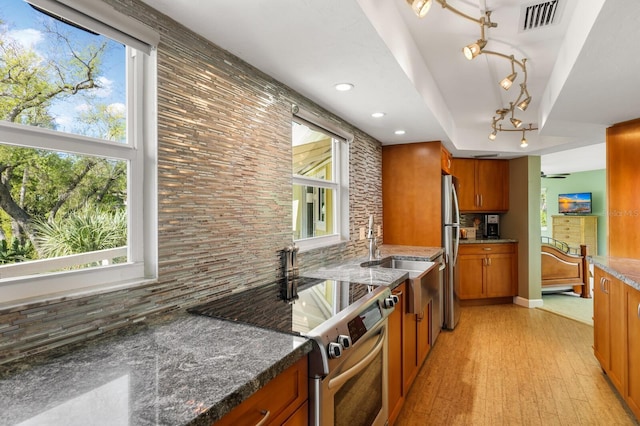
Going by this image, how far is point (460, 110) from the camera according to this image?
3.68 m

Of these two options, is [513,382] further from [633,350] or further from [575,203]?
[575,203]

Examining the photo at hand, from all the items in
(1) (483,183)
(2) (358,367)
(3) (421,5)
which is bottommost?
(2) (358,367)

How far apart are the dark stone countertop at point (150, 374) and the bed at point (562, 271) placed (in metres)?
5.35

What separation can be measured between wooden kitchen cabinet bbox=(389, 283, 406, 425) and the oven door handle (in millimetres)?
297

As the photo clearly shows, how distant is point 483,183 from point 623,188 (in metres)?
2.11

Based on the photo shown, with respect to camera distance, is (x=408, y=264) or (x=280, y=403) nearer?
(x=280, y=403)

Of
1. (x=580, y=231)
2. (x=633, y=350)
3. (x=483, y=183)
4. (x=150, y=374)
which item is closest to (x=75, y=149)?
(x=150, y=374)

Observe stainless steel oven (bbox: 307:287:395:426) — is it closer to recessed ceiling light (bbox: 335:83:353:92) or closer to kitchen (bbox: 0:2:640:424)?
kitchen (bbox: 0:2:640:424)

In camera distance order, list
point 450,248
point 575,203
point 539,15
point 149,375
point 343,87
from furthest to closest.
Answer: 1. point 575,203
2. point 450,248
3. point 343,87
4. point 539,15
5. point 149,375

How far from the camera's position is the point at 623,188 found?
118 inches

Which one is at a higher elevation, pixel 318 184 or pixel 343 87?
pixel 343 87

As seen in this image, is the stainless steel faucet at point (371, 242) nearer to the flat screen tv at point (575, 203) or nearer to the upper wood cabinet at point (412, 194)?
the upper wood cabinet at point (412, 194)

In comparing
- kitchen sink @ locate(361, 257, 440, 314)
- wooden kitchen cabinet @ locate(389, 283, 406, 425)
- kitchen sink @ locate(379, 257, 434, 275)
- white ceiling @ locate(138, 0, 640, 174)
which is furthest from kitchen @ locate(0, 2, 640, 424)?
kitchen sink @ locate(379, 257, 434, 275)

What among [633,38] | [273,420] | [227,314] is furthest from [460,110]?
[273,420]
